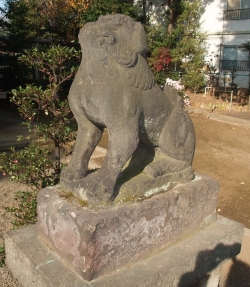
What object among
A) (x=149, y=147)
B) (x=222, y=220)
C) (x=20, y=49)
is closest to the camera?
(x=149, y=147)

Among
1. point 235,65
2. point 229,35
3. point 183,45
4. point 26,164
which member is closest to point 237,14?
point 229,35

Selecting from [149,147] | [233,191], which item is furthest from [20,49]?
[149,147]

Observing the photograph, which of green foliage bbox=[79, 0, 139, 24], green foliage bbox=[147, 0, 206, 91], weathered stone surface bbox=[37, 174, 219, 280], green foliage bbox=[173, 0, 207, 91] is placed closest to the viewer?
weathered stone surface bbox=[37, 174, 219, 280]

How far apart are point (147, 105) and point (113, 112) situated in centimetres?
24

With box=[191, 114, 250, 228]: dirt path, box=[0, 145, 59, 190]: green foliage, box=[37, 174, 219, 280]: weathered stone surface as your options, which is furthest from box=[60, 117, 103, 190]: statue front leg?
box=[191, 114, 250, 228]: dirt path

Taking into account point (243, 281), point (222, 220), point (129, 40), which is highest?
point (129, 40)

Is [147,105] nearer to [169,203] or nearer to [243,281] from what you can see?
[169,203]

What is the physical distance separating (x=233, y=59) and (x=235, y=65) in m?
0.33

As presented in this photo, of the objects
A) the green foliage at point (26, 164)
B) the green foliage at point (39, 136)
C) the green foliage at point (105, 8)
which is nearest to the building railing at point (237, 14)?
the green foliage at point (105, 8)

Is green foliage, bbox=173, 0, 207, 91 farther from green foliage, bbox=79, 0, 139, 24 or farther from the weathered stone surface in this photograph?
the weathered stone surface

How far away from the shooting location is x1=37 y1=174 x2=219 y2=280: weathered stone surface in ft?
5.59

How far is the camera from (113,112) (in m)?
1.75

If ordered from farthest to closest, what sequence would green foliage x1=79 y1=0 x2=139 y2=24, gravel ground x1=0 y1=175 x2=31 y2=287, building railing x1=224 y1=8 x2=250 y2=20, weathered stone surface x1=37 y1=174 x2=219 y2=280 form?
building railing x1=224 y1=8 x2=250 y2=20
green foliage x1=79 y1=0 x2=139 y2=24
gravel ground x1=0 y1=175 x2=31 y2=287
weathered stone surface x1=37 y1=174 x2=219 y2=280

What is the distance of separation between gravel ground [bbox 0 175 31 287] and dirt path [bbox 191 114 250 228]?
2394mm
